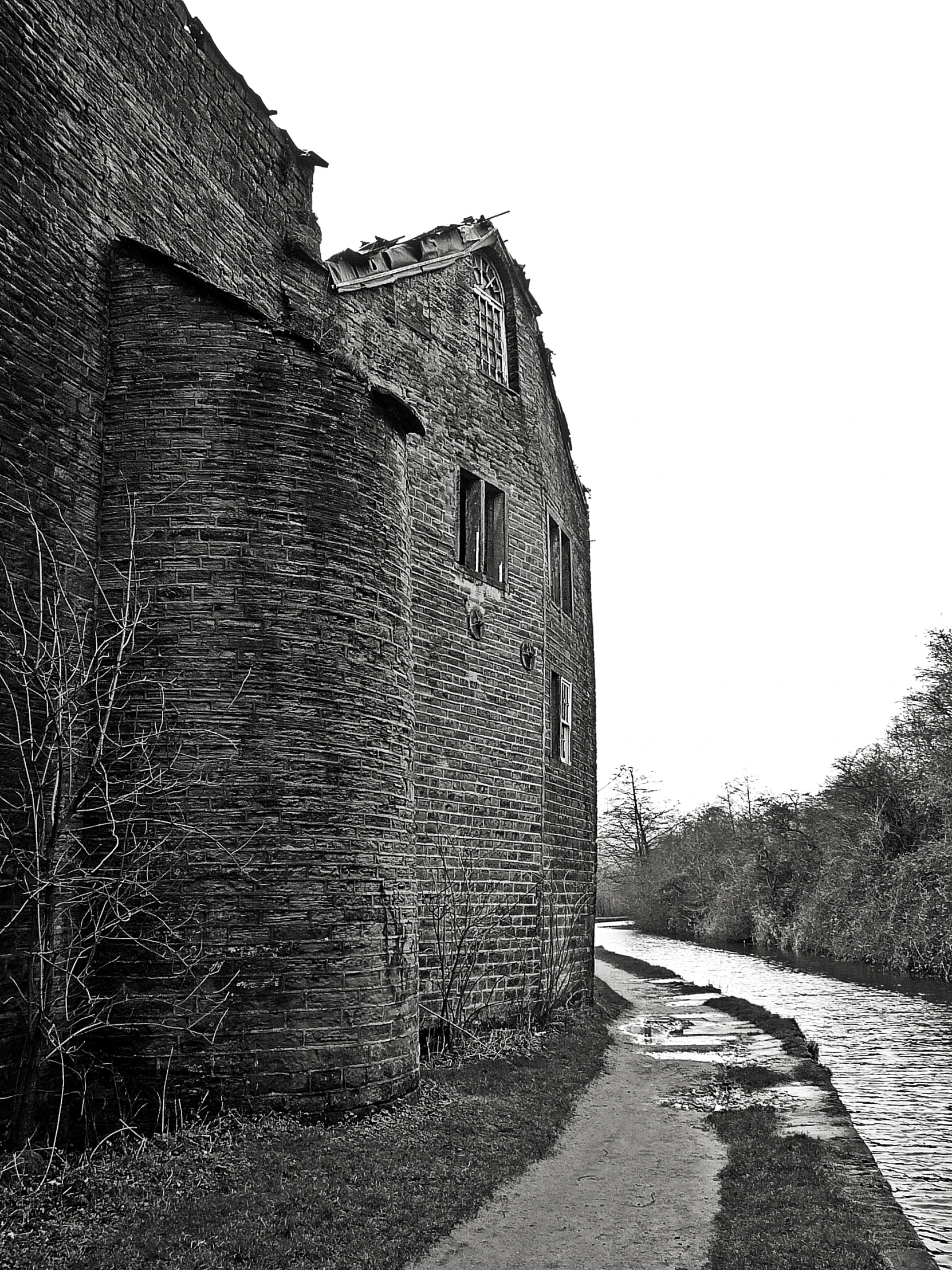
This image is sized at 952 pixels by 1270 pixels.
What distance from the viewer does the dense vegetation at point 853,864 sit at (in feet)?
84.2

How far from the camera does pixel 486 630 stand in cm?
1402

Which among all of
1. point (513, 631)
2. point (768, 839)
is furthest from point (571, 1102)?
point (768, 839)

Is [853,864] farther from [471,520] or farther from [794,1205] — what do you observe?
[794,1205]

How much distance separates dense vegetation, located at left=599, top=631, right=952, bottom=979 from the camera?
84.2 feet

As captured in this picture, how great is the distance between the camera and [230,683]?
8539 millimetres

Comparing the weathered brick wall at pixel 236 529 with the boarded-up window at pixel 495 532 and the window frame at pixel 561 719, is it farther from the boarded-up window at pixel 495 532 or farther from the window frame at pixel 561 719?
the window frame at pixel 561 719

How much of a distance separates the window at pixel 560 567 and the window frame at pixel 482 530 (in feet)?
5.61

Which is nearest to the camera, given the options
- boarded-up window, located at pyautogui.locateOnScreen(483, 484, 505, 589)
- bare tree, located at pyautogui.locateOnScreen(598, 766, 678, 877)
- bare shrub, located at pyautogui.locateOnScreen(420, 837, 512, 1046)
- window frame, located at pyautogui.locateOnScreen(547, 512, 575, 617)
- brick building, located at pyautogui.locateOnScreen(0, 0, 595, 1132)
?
brick building, located at pyautogui.locateOnScreen(0, 0, 595, 1132)

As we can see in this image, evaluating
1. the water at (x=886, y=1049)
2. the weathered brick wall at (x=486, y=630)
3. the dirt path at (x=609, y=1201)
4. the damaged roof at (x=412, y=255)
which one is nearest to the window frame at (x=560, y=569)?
the weathered brick wall at (x=486, y=630)

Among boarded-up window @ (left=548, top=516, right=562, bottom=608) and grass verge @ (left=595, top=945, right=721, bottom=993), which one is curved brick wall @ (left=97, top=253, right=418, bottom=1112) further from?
grass verge @ (left=595, top=945, right=721, bottom=993)

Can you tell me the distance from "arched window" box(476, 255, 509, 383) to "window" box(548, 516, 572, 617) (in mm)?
2532

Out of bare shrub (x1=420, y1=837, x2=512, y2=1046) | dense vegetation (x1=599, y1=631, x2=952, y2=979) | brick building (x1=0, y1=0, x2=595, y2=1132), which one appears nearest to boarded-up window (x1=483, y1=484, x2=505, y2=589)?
brick building (x1=0, y1=0, x2=595, y2=1132)

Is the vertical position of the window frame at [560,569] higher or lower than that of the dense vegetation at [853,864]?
higher

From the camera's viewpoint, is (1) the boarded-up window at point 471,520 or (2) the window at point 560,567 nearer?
(1) the boarded-up window at point 471,520
